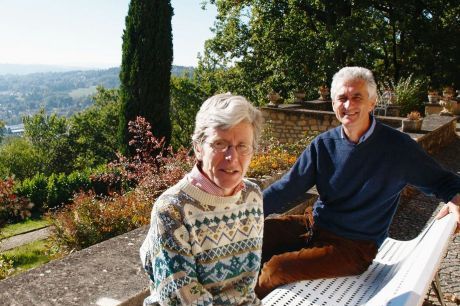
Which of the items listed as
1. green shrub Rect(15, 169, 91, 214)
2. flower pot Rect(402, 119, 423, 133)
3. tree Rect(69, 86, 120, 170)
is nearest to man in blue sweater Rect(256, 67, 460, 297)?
flower pot Rect(402, 119, 423, 133)

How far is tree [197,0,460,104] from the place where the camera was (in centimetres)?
1388

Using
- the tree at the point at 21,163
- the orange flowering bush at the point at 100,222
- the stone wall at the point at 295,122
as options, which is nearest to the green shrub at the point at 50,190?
the stone wall at the point at 295,122

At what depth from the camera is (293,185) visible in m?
2.37

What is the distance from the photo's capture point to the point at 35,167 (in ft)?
106

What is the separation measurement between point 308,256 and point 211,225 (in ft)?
2.68

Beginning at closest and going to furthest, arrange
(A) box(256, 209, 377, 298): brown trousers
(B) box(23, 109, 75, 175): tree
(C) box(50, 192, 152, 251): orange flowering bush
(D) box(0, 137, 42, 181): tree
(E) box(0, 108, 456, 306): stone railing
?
(E) box(0, 108, 456, 306): stone railing → (A) box(256, 209, 377, 298): brown trousers → (C) box(50, 192, 152, 251): orange flowering bush → (D) box(0, 137, 42, 181): tree → (B) box(23, 109, 75, 175): tree

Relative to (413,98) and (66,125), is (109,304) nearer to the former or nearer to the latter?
(413,98)

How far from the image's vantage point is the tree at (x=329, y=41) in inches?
546

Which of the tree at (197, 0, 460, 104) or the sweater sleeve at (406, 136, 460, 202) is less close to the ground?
the tree at (197, 0, 460, 104)

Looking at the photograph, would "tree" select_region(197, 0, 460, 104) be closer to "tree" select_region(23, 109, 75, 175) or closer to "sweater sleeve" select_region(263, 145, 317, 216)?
"sweater sleeve" select_region(263, 145, 317, 216)

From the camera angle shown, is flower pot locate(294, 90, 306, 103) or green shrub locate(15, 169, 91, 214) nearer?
flower pot locate(294, 90, 306, 103)

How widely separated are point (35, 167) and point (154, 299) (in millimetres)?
34235

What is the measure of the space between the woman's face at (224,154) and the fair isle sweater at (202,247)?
67 millimetres

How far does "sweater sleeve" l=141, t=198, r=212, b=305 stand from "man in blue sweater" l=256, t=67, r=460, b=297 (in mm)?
778
